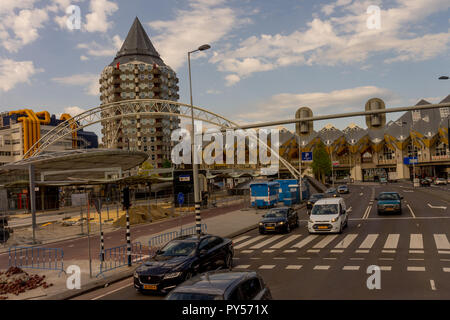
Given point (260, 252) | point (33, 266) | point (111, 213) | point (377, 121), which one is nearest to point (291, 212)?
point (260, 252)

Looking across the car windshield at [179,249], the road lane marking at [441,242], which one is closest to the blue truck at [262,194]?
the road lane marking at [441,242]

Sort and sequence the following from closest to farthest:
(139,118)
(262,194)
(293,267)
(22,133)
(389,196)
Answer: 1. (293,267)
2. (389,196)
3. (262,194)
4. (22,133)
5. (139,118)

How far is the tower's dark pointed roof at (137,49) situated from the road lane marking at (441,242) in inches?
4264

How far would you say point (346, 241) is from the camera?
1973 cm

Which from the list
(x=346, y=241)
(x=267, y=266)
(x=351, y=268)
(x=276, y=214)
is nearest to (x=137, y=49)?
(x=276, y=214)

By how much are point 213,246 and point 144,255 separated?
6081mm

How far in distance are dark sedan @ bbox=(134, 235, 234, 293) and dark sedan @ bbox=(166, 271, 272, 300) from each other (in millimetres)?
3417

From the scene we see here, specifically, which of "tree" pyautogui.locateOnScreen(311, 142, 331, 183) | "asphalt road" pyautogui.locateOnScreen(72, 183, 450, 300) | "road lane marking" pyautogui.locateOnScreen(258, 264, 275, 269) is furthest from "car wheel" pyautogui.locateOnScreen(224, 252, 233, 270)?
"tree" pyautogui.locateOnScreen(311, 142, 331, 183)

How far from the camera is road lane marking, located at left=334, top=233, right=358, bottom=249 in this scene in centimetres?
1831

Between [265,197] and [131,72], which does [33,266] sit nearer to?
[265,197]

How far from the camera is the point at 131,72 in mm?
111250

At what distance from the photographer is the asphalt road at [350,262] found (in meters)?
11.0

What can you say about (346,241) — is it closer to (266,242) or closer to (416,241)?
(416,241)

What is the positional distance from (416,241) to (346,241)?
3.23 meters
